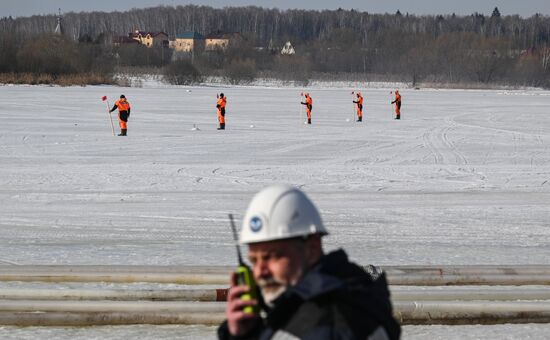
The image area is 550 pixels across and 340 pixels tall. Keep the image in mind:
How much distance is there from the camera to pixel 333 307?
2158mm

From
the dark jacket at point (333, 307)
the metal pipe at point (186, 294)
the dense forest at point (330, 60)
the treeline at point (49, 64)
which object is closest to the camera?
the dark jacket at point (333, 307)

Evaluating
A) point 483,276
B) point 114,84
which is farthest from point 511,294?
point 114,84

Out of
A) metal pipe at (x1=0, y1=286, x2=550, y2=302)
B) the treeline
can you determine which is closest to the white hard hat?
metal pipe at (x1=0, y1=286, x2=550, y2=302)

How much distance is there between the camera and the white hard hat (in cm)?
226

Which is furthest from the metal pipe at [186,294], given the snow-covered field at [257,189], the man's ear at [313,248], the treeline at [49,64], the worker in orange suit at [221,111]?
the treeline at [49,64]

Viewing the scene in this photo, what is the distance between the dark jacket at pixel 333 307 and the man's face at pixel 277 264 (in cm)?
5

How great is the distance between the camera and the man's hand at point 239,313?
2276 mm

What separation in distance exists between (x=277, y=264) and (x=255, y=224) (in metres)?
0.12

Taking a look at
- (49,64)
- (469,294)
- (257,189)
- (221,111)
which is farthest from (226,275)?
(49,64)

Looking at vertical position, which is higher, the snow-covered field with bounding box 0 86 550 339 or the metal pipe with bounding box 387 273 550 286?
the metal pipe with bounding box 387 273 550 286

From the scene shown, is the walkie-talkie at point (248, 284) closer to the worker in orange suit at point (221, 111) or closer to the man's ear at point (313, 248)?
the man's ear at point (313, 248)

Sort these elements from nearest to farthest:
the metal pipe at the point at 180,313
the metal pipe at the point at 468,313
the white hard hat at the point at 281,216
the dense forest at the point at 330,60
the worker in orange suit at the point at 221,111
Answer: the white hard hat at the point at 281,216, the metal pipe at the point at 180,313, the metal pipe at the point at 468,313, the worker in orange suit at the point at 221,111, the dense forest at the point at 330,60

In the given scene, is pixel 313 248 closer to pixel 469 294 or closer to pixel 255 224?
pixel 255 224

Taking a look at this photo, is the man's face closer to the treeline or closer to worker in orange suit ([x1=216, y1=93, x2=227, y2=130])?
worker in orange suit ([x1=216, y1=93, x2=227, y2=130])
